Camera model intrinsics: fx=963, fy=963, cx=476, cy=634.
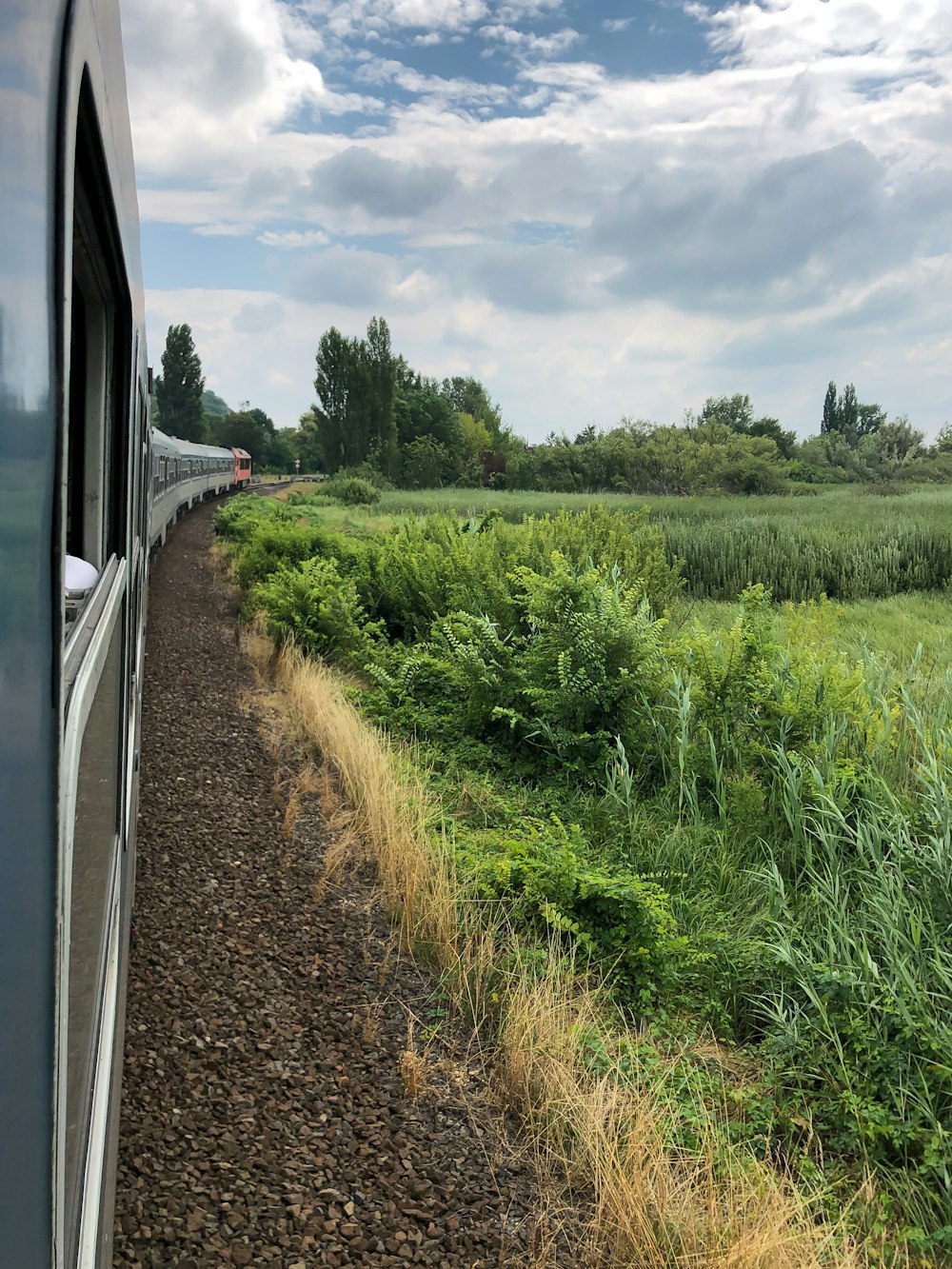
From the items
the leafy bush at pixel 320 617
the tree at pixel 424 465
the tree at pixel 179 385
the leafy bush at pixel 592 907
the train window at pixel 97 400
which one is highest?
the tree at pixel 179 385

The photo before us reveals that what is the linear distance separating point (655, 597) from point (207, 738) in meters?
4.66

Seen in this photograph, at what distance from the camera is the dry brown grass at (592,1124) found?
2514mm

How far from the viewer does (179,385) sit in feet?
229

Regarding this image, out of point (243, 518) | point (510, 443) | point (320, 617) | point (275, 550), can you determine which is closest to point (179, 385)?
point (510, 443)

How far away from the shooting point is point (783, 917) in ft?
13.8

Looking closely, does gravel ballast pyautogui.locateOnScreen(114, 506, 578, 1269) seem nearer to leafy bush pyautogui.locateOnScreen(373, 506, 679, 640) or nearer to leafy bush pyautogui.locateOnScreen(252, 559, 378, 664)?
leafy bush pyautogui.locateOnScreen(373, 506, 679, 640)

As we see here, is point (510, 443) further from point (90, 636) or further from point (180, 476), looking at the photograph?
point (90, 636)

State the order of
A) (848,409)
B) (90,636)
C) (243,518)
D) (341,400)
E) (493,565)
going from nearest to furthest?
(90,636) < (493,565) < (243,518) < (341,400) < (848,409)

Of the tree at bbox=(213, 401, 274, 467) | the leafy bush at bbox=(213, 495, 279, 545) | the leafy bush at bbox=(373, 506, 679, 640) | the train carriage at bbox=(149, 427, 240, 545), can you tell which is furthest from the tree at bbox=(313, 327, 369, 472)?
the leafy bush at bbox=(373, 506, 679, 640)

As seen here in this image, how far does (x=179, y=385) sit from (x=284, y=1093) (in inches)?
2859

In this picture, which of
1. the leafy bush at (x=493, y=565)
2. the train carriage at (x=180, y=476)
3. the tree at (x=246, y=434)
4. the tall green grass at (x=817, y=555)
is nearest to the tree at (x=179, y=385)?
the tree at (x=246, y=434)

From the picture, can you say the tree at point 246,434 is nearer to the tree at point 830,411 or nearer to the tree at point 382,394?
the tree at point 382,394

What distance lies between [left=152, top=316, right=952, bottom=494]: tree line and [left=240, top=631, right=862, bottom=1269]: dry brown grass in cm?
3032

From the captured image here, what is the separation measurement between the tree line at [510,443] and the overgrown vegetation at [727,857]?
27.8 meters
